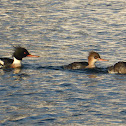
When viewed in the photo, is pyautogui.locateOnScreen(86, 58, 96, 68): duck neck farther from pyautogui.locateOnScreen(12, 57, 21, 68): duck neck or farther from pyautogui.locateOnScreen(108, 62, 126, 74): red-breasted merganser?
pyautogui.locateOnScreen(12, 57, 21, 68): duck neck

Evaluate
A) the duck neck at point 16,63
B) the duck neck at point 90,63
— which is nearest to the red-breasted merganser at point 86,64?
the duck neck at point 90,63

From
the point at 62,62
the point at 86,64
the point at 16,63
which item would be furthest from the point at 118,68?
the point at 16,63

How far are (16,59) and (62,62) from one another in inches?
75.6

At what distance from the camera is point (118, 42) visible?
22922 millimetres

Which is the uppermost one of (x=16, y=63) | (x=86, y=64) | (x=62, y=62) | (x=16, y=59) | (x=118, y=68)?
(x=16, y=59)

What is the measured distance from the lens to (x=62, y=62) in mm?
19469

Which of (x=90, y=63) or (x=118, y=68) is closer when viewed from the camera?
(x=118, y=68)

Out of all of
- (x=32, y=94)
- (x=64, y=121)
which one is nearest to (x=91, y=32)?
(x=32, y=94)

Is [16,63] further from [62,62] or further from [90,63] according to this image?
[90,63]

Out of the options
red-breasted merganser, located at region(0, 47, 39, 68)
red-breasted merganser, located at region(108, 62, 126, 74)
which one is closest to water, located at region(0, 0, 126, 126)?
red-breasted merganser, located at region(108, 62, 126, 74)

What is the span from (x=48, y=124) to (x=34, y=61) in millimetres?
8023

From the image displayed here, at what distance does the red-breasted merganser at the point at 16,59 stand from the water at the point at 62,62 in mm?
389

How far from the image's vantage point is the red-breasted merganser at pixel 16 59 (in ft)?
63.9

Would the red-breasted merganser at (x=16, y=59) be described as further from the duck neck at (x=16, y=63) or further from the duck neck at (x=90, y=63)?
the duck neck at (x=90, y=63)
